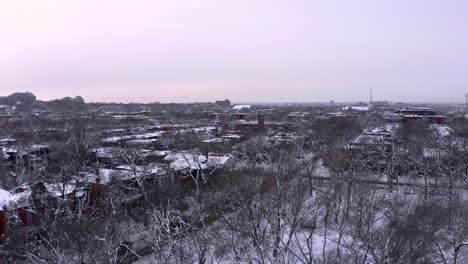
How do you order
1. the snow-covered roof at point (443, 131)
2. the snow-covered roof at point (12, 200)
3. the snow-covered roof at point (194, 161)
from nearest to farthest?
the snow-covered roof at point (12, 200) < the snow-covered roof at point (194, 161) < the snow-covered roof at point (443, 131)

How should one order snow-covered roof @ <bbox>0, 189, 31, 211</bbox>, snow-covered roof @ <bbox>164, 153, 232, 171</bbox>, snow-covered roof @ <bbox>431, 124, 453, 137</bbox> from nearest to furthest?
1. snow-covered roof @ <bbox>0, 189, 31, 211</bbox>
2. snow-covered roof @ <bbox>164, 153, 232, 171</bbox>
3. snow-covered roof @ <bbox>431, 124, 453, 137</bbox>

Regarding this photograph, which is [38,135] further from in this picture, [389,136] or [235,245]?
[389,136]

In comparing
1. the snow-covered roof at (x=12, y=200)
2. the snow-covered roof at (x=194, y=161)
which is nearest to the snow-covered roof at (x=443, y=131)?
the snow-covered roof at (x=194, y=161)

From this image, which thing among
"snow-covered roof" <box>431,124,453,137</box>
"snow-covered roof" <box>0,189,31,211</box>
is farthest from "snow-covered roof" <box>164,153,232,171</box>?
"snow-covered roof" <box>431,124,453,137</box>

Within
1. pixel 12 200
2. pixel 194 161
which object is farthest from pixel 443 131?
pixel 12 200

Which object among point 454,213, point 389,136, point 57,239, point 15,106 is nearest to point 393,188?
point 454,213

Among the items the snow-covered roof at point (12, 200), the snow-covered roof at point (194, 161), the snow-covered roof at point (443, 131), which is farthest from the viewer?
the snow-covered roof at point (443, 131)

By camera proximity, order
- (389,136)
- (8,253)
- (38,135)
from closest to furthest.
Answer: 1. (8,253)
2. (389,136)
3. (38,135)

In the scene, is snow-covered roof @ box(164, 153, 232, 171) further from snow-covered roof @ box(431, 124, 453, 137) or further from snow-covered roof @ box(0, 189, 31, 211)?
snow-covered roof @ box(431, 124, 453, 137)

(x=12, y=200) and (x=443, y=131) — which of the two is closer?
(x=12, y=200)

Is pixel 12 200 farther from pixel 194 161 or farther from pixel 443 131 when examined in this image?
pixel 443 131

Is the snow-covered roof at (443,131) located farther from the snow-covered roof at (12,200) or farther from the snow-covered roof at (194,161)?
the snow-covered roof at (12,200)
